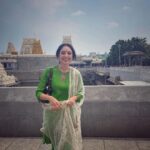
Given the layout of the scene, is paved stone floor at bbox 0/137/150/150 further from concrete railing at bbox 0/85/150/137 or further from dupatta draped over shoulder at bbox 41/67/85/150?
dupatta draped over shoulder at bbox 41/67/85/150

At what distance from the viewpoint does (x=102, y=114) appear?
182 inches

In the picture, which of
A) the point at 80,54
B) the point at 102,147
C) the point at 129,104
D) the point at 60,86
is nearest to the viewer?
the point at 60,86

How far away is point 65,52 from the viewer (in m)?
2.93

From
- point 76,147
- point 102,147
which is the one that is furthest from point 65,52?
point 102,147

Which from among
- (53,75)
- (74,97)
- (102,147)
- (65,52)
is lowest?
(102,147)

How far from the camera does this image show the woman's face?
2.92 metres

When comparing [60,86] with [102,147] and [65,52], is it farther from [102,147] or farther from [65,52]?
[102,147]

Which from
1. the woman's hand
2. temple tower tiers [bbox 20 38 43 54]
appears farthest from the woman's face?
temple tower tiers [bbox 20 38 43 54]

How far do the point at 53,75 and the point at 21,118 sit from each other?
2251 millimetres

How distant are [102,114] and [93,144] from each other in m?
0.64

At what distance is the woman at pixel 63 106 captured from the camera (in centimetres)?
278

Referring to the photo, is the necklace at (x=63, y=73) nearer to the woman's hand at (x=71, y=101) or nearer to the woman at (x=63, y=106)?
the woman at (x=63, y=106)

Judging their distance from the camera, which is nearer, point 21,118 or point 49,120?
point 49,120

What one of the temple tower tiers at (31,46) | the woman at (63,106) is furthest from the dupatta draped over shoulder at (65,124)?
the temple tower tiers at (31,46)
